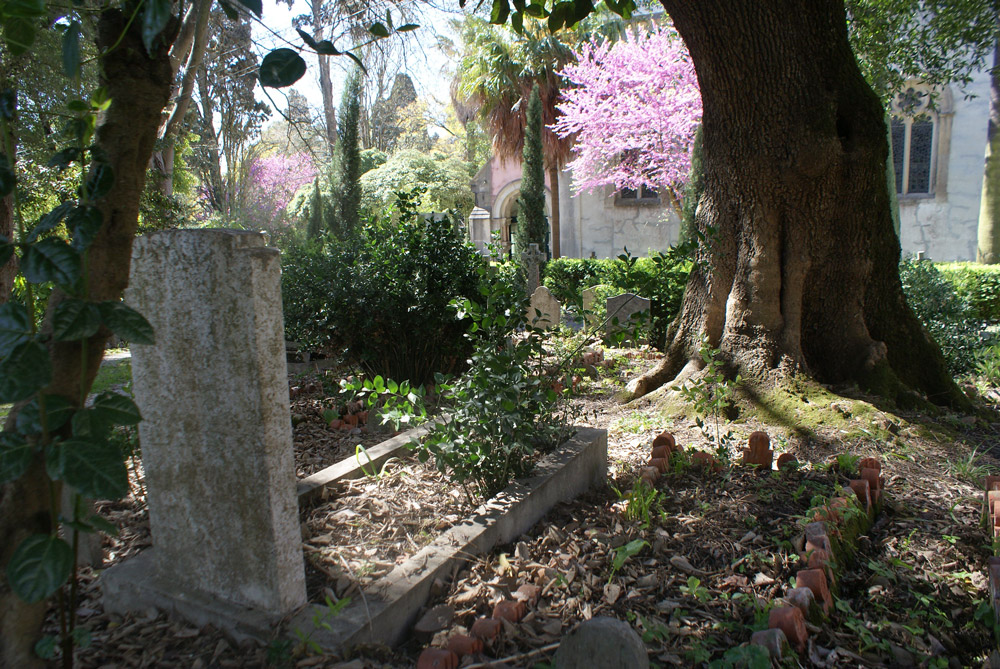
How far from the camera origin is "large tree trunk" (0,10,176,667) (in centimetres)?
149

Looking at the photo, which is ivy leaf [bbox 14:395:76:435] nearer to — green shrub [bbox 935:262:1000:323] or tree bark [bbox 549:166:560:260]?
green shrub [bbox 935:262:1000:323]

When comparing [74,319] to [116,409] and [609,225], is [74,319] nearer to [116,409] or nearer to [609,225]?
[116,409]

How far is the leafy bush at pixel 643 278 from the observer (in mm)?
3107

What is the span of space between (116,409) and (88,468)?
0.16 m

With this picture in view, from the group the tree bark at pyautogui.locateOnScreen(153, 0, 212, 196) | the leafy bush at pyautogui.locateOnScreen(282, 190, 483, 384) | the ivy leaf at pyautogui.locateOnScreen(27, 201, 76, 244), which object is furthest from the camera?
the tree bark at pyautogui.locateOnScreen(153, 0, 212, 196)

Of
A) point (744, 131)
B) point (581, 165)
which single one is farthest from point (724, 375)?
point (581, 165)

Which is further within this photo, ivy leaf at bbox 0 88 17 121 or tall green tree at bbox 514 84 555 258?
tall green tree at bbox 514 84 555 258

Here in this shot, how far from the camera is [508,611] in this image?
6.98ft

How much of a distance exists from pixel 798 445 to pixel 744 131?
223 centimetres

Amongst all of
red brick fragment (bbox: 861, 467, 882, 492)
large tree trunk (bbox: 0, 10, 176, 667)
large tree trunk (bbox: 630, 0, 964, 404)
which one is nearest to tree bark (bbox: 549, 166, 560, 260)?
large tree trunk (bbox: 630, 0, 964, 404)

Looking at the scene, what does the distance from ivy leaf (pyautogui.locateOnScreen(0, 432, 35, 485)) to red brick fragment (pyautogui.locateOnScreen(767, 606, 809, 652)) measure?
2009 mm

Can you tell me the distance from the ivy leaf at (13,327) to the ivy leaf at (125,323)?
14 centimetres

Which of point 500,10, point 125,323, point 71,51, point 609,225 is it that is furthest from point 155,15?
point 609,225

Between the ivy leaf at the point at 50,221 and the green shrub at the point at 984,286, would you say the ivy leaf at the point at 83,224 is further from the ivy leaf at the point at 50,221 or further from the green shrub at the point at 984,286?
the green shrub at the point at 984,286
